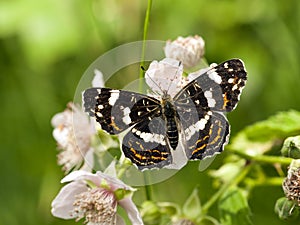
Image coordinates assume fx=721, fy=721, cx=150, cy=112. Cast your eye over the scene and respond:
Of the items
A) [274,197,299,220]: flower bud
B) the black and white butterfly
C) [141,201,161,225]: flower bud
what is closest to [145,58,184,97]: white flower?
the black and white butterfly

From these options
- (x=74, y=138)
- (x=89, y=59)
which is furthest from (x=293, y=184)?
(x=89, y=59)

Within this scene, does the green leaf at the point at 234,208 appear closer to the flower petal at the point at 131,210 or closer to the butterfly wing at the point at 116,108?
the flower petal at the point at 131,210

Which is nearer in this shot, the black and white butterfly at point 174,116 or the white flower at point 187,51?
the black and white butterfly at point 174,116

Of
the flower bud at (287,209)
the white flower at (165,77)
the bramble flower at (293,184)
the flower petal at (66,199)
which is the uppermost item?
the white flower at (165,77)

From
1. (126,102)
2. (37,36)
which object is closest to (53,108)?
(37,36)

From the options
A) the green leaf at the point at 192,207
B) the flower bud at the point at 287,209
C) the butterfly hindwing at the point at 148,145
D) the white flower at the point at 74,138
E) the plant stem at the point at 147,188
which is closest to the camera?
the butterfly hindwing at the point at 148,145

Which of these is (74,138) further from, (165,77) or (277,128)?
(277,128)

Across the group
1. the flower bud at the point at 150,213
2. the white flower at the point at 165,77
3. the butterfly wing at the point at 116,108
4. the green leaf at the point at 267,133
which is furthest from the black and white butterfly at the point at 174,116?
the green leaf at the point at 267,133
